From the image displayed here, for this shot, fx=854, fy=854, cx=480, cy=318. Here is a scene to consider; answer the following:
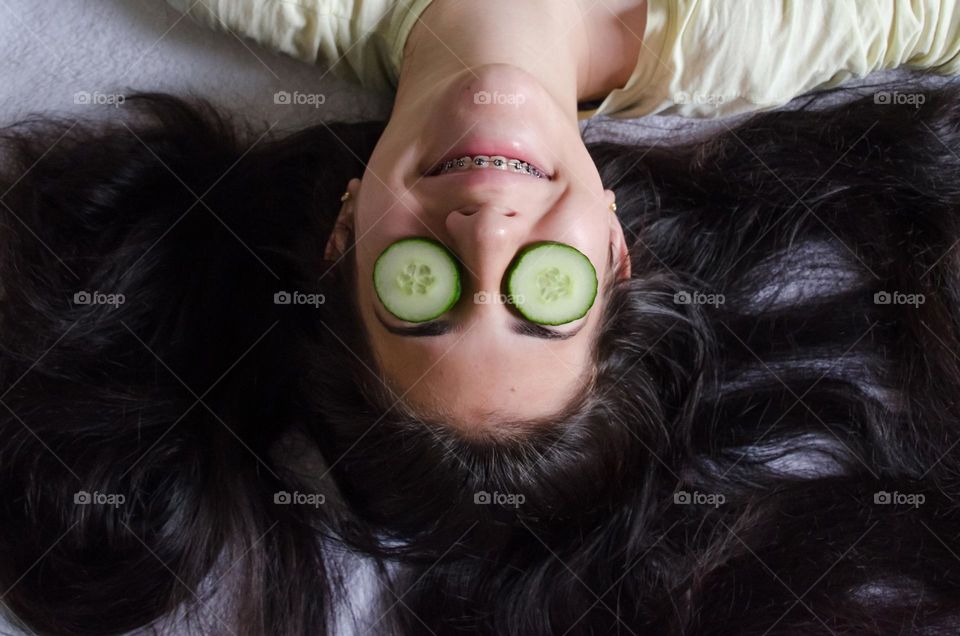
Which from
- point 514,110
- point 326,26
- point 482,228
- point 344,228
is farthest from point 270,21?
point 482,228

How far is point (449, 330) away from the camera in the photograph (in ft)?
3.34

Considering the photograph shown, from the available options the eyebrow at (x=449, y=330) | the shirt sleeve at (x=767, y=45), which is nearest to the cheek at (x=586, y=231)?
the eyebrow at (x=449, y=330)

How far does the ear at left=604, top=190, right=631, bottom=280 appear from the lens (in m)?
1.21

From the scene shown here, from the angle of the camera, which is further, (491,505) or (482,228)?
(491,505)

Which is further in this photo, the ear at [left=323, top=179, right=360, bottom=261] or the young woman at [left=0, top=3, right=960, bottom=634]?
the young woman at [left=0, top=3, right=960, bottom=634]

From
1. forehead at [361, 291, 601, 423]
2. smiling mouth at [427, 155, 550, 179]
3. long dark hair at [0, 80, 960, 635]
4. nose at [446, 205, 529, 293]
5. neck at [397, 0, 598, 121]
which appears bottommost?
long dark hair at [0, 80, 960, 635]

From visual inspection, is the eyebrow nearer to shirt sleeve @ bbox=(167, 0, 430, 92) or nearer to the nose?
the nose

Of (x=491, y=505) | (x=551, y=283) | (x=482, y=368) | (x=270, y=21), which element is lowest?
(x=491, y=505)

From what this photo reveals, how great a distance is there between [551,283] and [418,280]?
16 centimetres

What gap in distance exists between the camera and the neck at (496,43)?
1.17 m

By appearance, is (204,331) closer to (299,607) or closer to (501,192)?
(299,607)

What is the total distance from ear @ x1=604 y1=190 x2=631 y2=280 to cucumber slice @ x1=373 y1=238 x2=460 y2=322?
0.29 metres

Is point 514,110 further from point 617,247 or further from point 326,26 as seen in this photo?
point 326,26

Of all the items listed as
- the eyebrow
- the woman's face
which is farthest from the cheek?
the eyebrow
